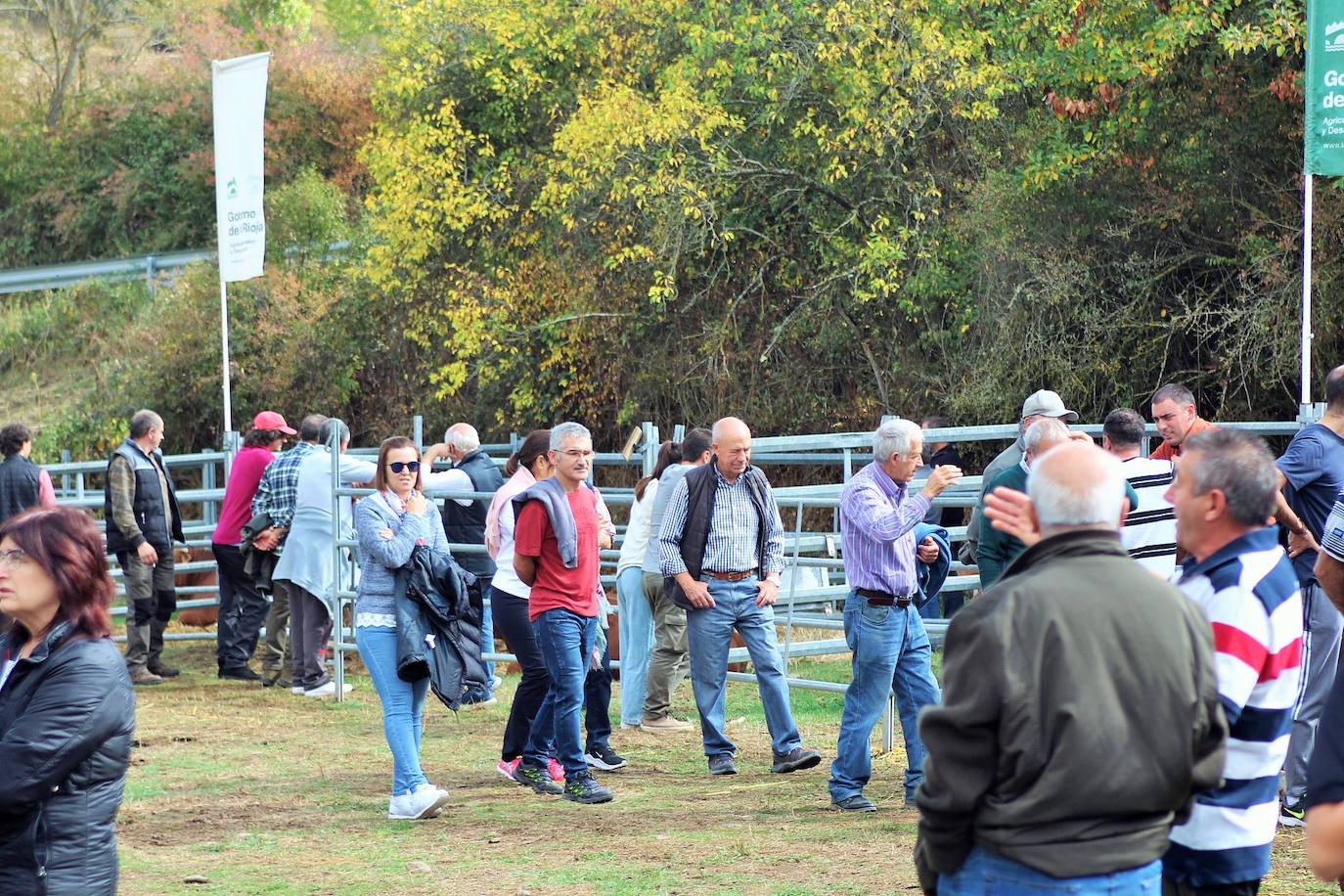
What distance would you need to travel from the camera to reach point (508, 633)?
8578 millimetres

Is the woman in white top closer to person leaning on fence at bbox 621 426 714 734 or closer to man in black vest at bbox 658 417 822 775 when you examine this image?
person leaning on fence at bbox 621 426 714 734

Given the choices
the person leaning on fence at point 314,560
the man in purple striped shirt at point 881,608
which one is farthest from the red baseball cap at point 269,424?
the man in purple striped shirt at point 881,608

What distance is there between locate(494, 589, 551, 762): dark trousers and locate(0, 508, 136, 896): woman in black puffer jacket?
459cm

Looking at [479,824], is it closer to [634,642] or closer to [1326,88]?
[634,642]

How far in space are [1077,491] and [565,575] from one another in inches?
191

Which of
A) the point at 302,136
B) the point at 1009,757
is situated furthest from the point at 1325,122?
the point at 302,136

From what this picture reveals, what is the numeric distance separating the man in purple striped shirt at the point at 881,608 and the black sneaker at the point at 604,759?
1.54 meters

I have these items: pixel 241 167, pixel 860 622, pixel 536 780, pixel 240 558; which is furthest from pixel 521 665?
pixel 241 167

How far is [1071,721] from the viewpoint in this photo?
124 inches

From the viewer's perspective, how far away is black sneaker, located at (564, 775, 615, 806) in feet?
26.7

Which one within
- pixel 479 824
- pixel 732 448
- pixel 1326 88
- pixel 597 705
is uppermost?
pixel 1326 88

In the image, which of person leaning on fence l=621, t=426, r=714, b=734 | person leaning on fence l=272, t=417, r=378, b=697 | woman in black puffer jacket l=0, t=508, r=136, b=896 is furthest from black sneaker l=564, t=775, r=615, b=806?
woman in black puffer jacket l=0, t=508, r=136, b=896

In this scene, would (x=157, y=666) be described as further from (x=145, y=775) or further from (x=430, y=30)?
(x=430, y=30)

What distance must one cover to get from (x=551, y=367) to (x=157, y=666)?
8.43 meters
